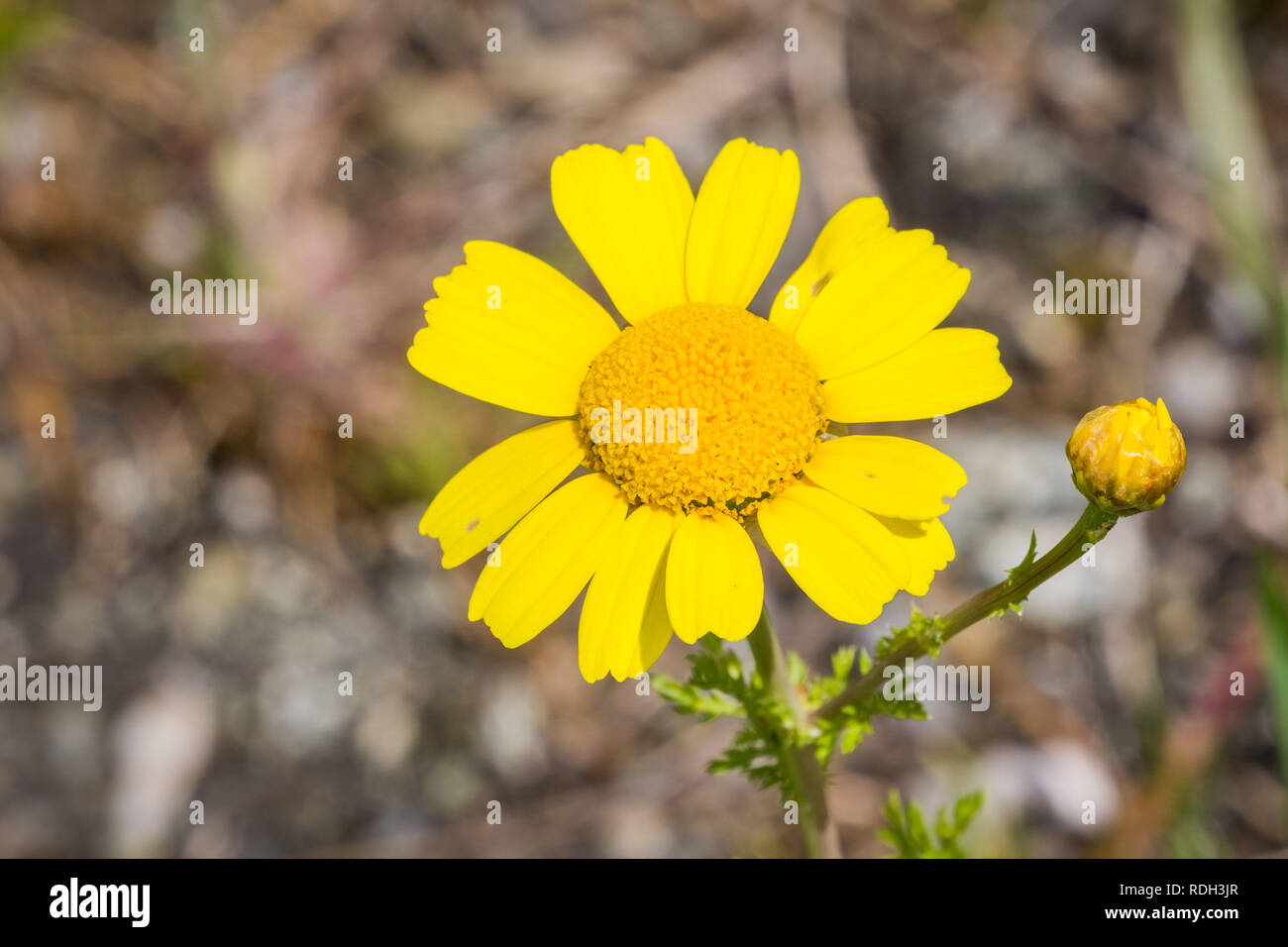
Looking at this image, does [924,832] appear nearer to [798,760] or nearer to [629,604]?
[798,760]

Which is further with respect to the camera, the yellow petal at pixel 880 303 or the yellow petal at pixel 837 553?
the yellow petal at pixel 880 303

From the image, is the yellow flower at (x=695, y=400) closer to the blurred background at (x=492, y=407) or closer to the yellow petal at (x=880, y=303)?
the yellow petal at (x=880, y=303)

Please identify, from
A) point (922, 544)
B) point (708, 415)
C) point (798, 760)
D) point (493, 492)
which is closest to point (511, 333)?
point (493, 492)

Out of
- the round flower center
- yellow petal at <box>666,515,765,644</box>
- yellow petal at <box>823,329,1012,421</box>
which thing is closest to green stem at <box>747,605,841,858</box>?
yellow petal at <box>666,515,765,644</box>

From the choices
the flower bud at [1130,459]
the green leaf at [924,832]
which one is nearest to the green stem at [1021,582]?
the flower bud at [1130,459]

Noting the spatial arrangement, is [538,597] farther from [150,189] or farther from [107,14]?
[107,14]
